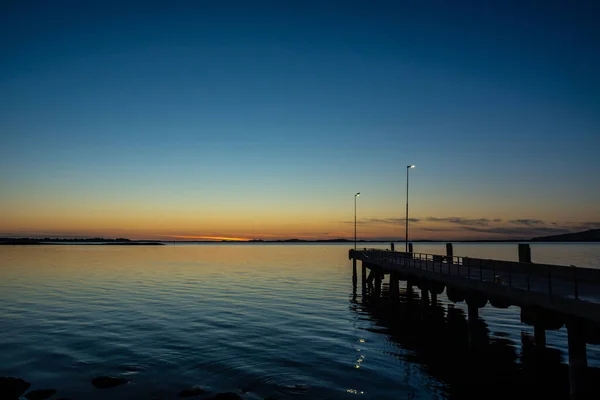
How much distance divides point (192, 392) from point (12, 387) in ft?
21.8

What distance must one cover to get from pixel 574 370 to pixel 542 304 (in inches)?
93.1

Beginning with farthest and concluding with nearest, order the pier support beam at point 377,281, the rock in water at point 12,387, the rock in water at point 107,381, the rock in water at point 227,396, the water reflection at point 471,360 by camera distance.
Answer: the pier support beam at point 377,281 < the water reflection at point 471,360 < the rock in water at point 107,381 < the rock in water at point 12,387 < the rock in water at point 227,396

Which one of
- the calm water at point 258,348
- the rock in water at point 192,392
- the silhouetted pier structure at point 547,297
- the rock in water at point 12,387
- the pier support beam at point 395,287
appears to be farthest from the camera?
the pier support beam at point 395,287

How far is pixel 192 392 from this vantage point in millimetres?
16250

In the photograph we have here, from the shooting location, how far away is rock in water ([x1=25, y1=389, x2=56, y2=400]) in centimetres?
1573

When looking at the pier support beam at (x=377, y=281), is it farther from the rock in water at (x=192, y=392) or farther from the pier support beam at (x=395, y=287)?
the rock in water at (x=192, y=392)

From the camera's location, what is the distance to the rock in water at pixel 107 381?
55.9 feet

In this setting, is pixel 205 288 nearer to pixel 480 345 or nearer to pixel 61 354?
pixel 61 354

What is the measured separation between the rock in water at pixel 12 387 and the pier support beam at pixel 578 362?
18.7 m

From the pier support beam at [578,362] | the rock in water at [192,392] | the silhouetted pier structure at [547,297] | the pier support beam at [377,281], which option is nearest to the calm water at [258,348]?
the rock in water at [192,392]

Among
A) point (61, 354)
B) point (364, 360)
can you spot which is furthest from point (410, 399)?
point (61, 354)

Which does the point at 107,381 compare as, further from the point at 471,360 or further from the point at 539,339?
the point at 539,339

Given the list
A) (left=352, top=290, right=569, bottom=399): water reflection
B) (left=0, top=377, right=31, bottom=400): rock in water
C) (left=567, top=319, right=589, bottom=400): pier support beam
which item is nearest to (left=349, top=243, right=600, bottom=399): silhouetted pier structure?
(left=567, top=319, right=589, bottom=400): pier support beam

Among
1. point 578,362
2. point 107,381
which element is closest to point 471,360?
point 578,362
